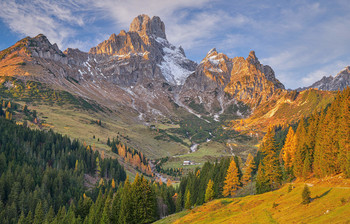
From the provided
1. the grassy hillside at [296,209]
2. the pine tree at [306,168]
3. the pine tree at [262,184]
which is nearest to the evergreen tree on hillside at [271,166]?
the pine tree at [262,184]

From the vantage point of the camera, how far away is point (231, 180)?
238 ft

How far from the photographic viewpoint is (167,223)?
56.6 meters

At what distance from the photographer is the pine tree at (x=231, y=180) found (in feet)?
234

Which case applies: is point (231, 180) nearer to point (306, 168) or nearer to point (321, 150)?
point (306, 168)

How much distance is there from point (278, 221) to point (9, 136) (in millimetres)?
159069

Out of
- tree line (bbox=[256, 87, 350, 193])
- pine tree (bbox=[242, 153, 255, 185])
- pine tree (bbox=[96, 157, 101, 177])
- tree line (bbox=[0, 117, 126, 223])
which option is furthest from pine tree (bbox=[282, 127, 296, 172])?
pine tree (bbox=[96, 157, 101, 177])

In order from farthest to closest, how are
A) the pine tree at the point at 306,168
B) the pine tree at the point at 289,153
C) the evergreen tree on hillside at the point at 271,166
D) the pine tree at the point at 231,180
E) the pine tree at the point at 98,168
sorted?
the pine tree at the point at 98,168, the pine tree at the point at 231,180, the pine tree at the point at 289,153, the evergreen tree on hillside at the point at 271,166, the pine tree at the point at 306,168

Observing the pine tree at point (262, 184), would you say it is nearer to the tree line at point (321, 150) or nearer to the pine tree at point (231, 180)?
the tree line at point (321, 150)

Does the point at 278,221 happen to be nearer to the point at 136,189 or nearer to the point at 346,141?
the point at 346,141

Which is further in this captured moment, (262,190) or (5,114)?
(5,114)

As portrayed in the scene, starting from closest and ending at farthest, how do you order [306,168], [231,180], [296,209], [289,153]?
1. [296,209]
2. [306,168]
3. [231,180]
4. [289,153]

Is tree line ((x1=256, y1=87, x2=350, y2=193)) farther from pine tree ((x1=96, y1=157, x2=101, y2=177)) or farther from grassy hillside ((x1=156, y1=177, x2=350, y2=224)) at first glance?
pine tree ((x1=96, y1=157, x2=101, y2=177))

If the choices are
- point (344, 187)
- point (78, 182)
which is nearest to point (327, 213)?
point (344, 187)

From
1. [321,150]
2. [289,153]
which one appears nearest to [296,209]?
[321,150]
